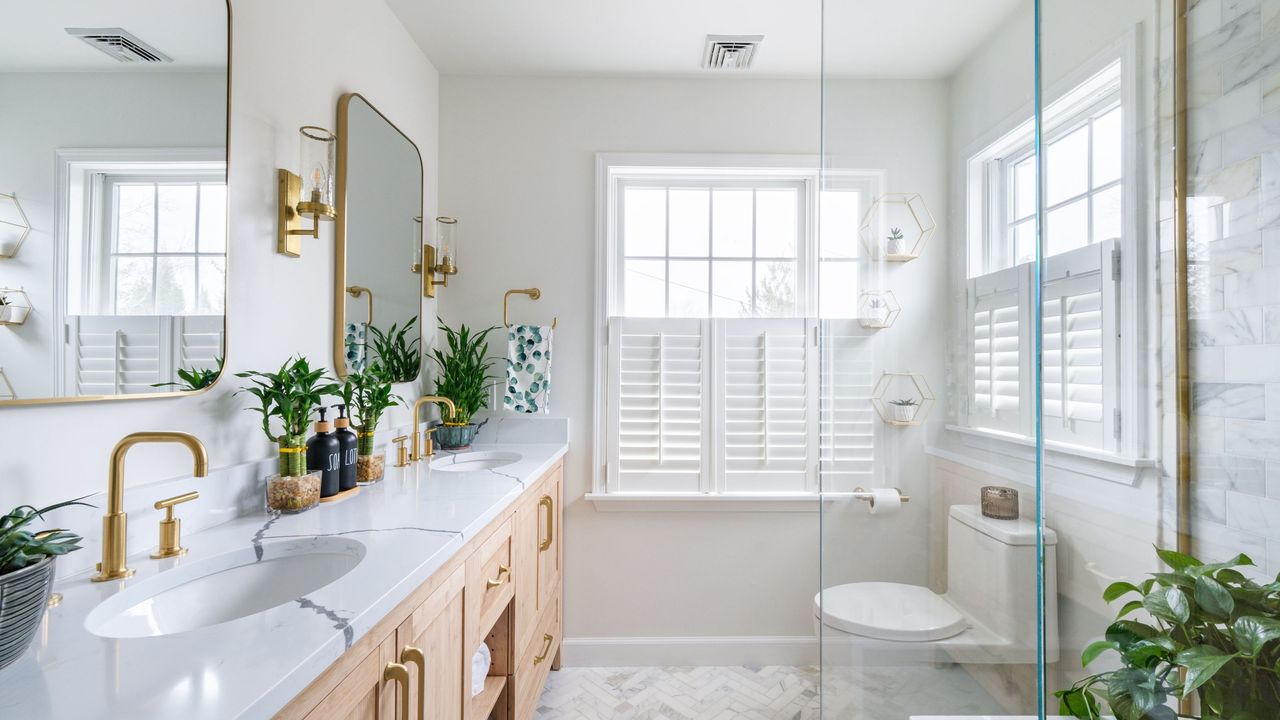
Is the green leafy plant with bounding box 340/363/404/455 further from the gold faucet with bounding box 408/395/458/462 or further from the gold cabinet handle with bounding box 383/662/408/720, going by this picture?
the gold cabinet handle with bounding box 383/662/408/720

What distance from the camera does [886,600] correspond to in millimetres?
1129

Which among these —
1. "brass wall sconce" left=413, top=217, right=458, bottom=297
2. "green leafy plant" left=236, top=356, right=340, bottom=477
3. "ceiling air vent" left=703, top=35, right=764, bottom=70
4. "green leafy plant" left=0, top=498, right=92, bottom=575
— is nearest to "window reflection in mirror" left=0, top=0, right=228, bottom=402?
"green leafy plant" left=236, top=356, right=340, bottom=477

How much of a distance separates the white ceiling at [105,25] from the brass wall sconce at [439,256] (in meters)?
1.04

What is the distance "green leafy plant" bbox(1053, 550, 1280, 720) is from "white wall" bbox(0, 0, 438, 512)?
1.53m

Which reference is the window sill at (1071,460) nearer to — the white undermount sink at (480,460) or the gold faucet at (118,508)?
the gold faucet at (118,508)

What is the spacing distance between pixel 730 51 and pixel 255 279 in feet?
6.00

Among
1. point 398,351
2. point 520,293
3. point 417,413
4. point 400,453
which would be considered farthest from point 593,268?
point 400,453

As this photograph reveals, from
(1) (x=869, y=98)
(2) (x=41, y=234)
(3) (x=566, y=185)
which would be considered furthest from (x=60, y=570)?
(3) (x=566, y=185)

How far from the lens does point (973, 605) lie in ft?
2.95

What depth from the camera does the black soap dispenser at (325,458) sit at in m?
1.28

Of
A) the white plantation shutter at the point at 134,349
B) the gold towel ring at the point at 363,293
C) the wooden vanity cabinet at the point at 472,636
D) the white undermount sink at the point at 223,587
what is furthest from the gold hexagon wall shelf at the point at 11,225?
the gold towel ring at the point at 363,293

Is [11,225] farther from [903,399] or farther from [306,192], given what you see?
[903,399]

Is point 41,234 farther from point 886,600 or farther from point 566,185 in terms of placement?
point 566,185

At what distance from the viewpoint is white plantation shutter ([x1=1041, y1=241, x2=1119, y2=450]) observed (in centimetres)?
71
